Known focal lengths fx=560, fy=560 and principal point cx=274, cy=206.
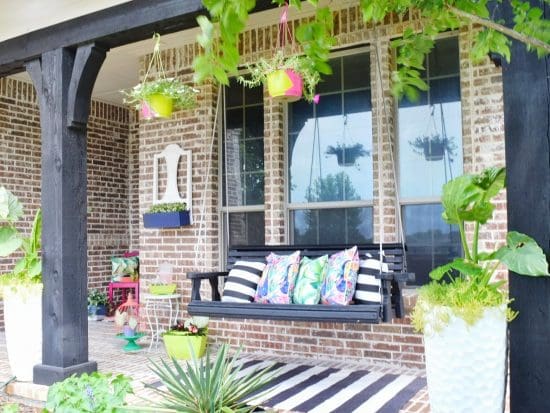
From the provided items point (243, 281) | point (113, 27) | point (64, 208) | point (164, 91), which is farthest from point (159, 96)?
point (243, 281)

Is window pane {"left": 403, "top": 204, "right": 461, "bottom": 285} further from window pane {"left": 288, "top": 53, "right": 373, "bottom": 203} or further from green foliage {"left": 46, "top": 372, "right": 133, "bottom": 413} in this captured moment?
green foliage {"left": 46, "top": 372, "right": 133, "bottom": 413}

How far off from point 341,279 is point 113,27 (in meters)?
2.27

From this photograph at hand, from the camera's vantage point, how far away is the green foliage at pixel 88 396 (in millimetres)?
2502

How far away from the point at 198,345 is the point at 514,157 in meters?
3.07

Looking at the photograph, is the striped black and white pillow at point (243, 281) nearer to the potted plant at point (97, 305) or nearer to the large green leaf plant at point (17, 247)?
the large green leaf plant at point (17, 247)

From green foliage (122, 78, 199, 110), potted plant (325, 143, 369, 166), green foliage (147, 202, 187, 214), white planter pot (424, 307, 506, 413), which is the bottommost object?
white planter pot (424, 307, 506, 413)

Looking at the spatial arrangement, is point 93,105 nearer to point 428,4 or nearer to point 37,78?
point 37,78

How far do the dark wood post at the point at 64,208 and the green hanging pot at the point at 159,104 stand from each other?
1.54ft

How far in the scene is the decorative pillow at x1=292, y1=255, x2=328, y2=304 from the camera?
3793 millimetres

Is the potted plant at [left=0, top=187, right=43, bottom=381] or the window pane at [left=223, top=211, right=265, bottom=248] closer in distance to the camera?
the potted plant at [left=0, top=187, right=43, bottom=381]

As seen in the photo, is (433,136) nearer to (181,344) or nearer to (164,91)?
(164,91)

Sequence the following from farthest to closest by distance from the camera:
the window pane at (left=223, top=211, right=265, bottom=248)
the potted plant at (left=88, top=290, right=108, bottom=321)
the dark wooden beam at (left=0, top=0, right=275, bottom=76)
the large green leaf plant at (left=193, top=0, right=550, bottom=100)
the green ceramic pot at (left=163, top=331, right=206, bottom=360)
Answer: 1. the potted plant at (left=88, top=290, right=108, bottom=321)
2. the window pane at (left=223, top=211, right=265, bottom=248)
3. the green ceramic pot at (left=163, top=331, right=206, bottom=360)
4. the dark wooden beam at (left=0, top=0, right=275, bottom=76)
5. the large green leaf plant at (left=193, top=0, right=550, bottom=100)

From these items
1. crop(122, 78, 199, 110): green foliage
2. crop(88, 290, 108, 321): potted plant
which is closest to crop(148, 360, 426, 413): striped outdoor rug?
crop(122, 78, 199, 110): green foliage

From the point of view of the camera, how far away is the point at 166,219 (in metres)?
5.33
